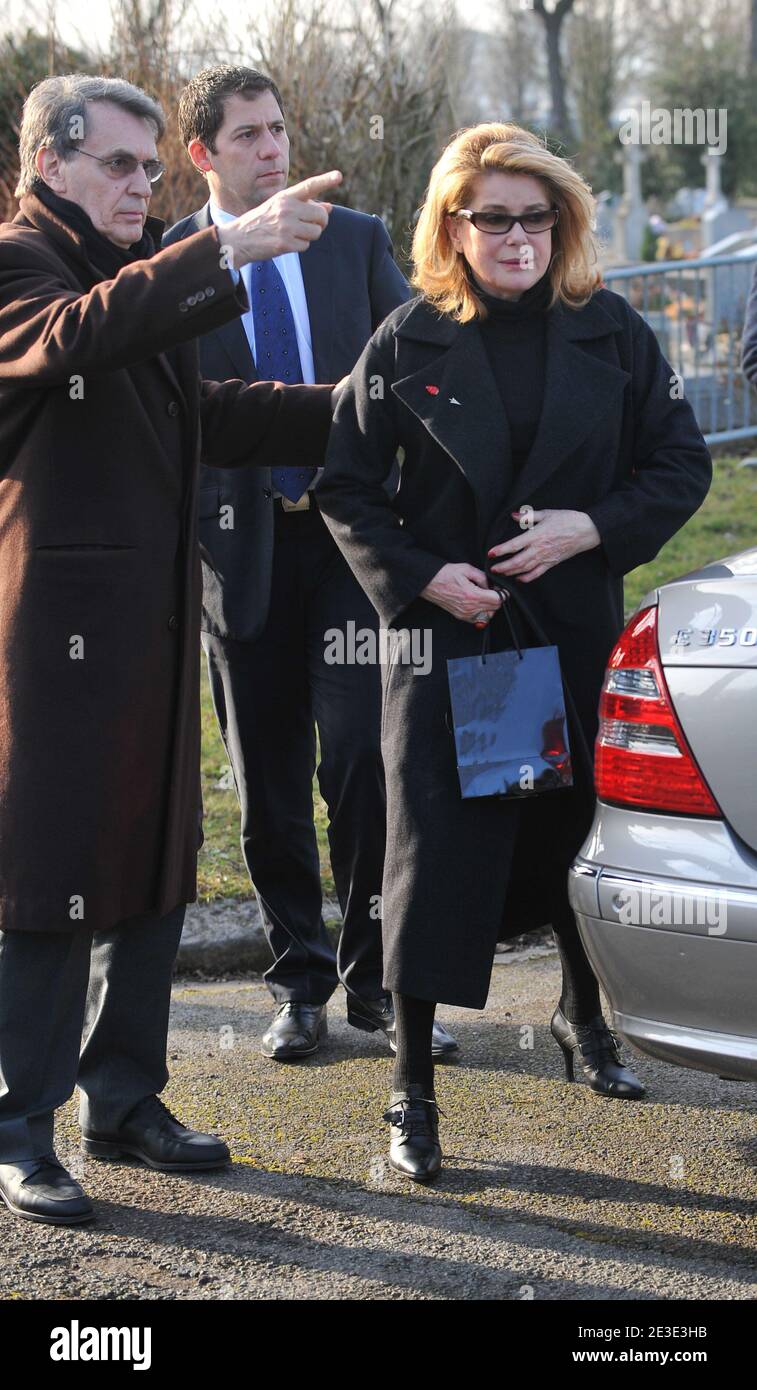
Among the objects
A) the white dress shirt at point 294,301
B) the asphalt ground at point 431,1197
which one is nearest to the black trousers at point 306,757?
the asphalt ground at point 431,1197

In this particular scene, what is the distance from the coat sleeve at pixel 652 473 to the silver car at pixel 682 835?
1.41ft

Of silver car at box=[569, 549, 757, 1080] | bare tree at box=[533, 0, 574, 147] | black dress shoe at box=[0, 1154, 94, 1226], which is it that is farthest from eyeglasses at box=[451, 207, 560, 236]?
bare tree at box=[533, 0, 574, 147]

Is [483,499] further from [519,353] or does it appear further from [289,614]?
[289,614]

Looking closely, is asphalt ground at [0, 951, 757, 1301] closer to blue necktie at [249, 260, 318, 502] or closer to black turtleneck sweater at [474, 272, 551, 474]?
black turtleneck sweater at [474, 272, 551, 474]

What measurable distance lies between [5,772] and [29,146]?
126cm

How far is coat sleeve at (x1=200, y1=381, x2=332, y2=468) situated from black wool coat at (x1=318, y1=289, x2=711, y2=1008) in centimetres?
21

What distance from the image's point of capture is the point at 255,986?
190 inches

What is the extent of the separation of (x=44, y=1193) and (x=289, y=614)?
61.7 inches

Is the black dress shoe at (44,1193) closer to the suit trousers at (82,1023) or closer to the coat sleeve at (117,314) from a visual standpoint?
the suit trousers at (82,1023)

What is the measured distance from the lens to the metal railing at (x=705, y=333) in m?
11.5

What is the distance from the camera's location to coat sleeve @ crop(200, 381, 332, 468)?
12.1 ft
